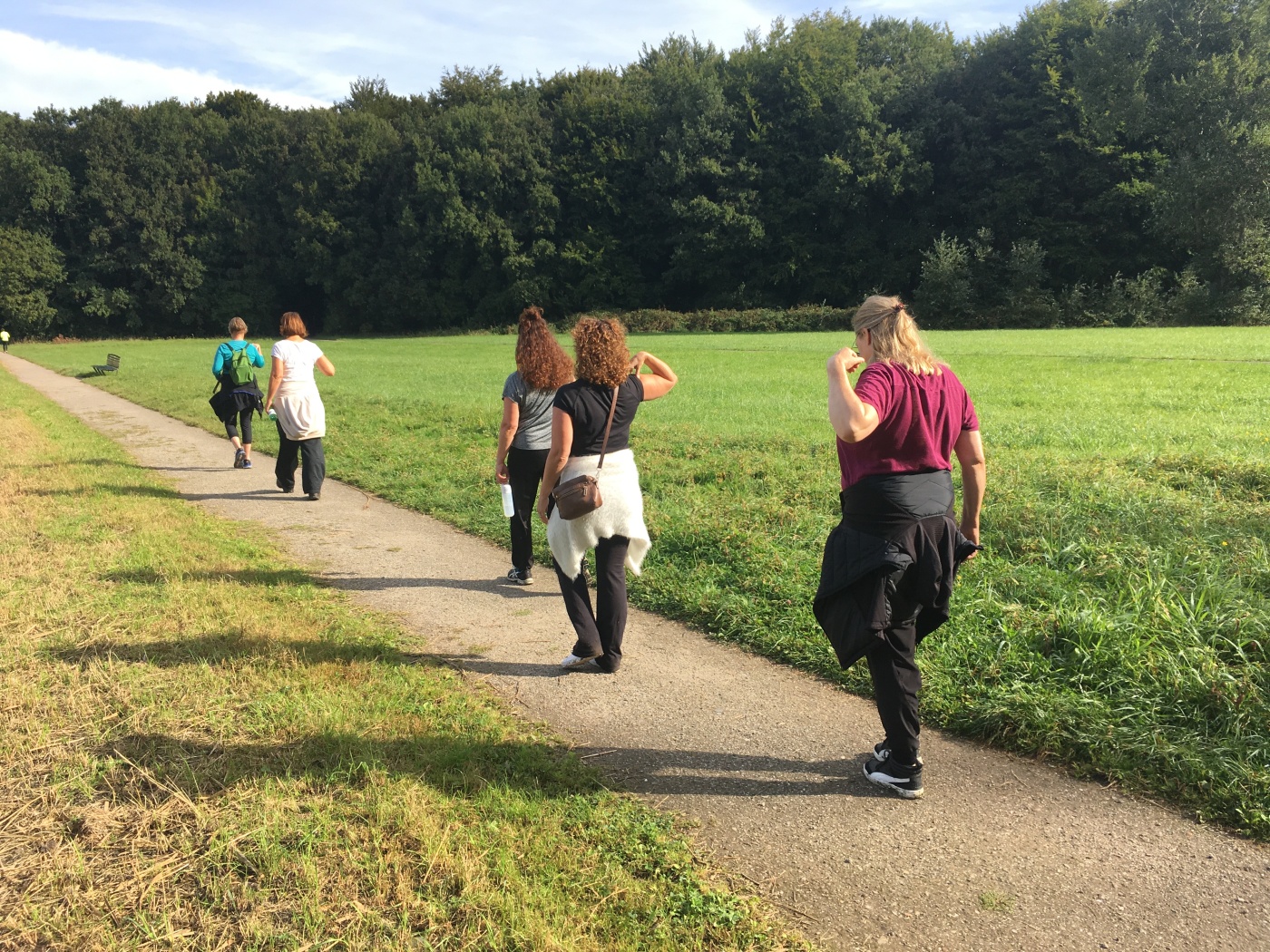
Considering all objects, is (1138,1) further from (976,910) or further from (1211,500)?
(976,910)

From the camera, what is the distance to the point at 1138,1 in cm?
4556

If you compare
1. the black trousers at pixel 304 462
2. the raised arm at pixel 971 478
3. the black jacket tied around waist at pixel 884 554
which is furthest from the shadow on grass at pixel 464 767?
the black trousers at pixel 304 462

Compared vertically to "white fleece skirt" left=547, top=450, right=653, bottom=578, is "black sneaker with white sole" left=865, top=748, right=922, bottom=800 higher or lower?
lower

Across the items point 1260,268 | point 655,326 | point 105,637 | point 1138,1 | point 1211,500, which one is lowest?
point 105,637

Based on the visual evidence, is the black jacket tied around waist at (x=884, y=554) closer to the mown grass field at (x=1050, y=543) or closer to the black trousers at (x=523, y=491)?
the mown grass field at (x=1050, y=543)

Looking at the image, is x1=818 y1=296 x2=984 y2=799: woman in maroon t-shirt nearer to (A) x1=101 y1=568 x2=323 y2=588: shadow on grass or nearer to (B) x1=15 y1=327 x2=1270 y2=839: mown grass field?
(B) x1=15 y1=327 x2=1270 y2=839: mown grass field

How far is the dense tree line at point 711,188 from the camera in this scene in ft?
146

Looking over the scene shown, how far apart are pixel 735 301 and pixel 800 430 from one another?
4728 cm

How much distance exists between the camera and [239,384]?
11.4 metres

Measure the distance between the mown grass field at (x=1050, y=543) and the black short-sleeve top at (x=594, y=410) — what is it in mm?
1393

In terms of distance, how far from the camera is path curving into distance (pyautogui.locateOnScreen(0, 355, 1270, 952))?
279 cm

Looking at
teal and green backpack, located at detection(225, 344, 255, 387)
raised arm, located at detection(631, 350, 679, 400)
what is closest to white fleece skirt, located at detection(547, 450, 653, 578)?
raised arm, located at detection(631, 350, 679, 400)

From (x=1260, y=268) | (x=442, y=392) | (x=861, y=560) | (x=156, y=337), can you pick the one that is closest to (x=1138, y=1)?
(x=1260, y=268)

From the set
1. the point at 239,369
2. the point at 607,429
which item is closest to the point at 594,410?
the point at 607,429
